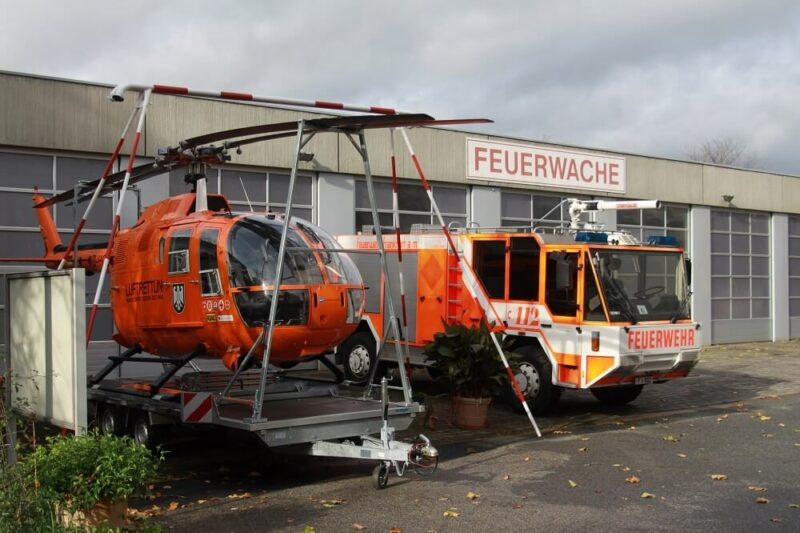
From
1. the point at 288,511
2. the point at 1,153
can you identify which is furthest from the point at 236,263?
the point at 1,153

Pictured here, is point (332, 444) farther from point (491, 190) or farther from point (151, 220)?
point (491, 190)

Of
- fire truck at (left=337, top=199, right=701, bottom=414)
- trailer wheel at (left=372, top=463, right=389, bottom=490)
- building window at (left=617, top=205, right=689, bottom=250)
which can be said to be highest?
building window at (left=617, top=205, right=689, bottom=250)

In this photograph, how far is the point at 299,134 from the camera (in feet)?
27.4

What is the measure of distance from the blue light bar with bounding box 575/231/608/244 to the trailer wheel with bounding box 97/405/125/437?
655 centimetres

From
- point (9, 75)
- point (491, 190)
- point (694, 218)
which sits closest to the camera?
point (9, 75)

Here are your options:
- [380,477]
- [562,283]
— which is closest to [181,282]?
[380,477]

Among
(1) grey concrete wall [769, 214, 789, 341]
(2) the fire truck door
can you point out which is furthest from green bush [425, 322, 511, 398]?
(1) grey concrete wall [769, 214, 789, 341]

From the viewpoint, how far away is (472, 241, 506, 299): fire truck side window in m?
13.2

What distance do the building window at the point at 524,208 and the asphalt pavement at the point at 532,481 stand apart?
866cm

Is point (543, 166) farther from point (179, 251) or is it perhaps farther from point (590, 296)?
point (179, 251)

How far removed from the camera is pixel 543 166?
2134 cm

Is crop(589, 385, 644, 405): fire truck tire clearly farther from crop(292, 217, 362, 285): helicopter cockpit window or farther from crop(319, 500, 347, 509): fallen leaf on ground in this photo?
crop(319, 500, 347, 509): fallen leaf on ground

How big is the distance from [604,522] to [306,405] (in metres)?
3.60

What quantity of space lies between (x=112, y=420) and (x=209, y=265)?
2.34 m
